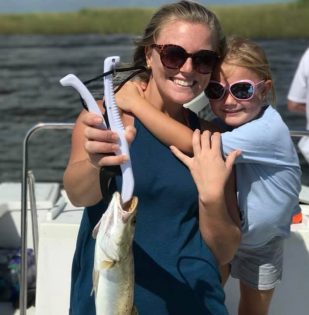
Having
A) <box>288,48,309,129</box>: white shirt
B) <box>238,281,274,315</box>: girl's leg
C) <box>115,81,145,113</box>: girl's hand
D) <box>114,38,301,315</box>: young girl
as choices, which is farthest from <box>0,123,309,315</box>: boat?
<box>288,48,309,129</box>: white shirt

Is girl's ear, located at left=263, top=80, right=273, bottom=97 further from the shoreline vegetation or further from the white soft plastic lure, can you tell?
the shoreline vegetation

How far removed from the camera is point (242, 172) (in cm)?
250

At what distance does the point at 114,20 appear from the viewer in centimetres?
5512

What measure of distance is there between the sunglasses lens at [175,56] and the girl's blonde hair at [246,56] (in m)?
0.33

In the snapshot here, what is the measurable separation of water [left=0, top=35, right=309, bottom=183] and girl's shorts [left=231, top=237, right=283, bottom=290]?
15.7ft

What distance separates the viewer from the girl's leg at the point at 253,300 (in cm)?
293

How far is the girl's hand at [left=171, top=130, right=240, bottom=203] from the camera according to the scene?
2158 mm

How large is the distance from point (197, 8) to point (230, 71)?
1.00ft

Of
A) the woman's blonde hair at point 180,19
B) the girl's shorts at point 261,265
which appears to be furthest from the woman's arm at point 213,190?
the girl's shorts at point 261,265

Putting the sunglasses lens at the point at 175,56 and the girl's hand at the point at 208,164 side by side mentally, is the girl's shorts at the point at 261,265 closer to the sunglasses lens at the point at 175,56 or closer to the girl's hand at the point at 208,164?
the girl's hand at the point at 208,164

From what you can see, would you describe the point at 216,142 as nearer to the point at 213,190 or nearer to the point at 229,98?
the point at 213,190

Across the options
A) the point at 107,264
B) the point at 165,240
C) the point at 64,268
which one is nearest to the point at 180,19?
the point at 165,240

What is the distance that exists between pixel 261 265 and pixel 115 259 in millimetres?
1054

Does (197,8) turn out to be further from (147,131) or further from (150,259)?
(150,259)
